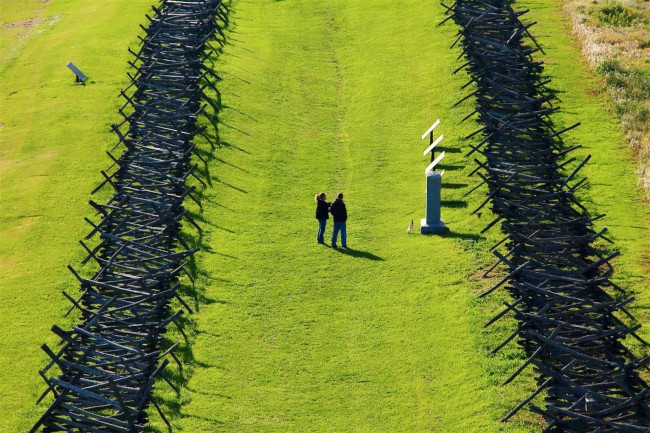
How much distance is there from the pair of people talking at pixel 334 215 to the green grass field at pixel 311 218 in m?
0.46

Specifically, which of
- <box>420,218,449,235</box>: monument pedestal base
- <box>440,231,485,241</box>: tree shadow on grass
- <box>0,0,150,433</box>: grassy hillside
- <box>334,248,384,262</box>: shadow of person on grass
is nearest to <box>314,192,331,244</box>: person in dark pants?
<box>334,248,384,262</box>: shadow of person on grass

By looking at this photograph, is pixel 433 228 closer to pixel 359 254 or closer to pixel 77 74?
pixel 359 254

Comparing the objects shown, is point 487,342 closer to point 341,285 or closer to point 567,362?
point 567,362

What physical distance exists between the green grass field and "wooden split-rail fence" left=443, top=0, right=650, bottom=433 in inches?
35.3

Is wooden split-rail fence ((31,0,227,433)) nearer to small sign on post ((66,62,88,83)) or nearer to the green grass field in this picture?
the green grass field

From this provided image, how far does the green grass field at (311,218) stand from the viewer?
1069 inches

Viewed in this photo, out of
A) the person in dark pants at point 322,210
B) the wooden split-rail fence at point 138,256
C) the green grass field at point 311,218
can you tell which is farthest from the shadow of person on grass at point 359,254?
the wooden split-rail fence at point 138,256

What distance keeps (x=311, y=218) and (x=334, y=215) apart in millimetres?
2882

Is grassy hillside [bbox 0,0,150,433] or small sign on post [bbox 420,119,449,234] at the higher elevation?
small sign on post [bbox 420,119,449,234]

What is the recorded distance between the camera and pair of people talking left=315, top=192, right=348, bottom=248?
112ft

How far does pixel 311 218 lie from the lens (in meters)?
37.0

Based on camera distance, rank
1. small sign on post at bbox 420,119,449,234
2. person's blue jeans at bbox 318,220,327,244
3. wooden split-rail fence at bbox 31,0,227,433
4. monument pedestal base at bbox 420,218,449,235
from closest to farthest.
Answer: wooden split-rail fence at bbox 31,0,227,433
person's blue jeans at bbox 318,220,327,244
small sign on post at bbox 420,119,449,234
monument pedestal base at bbox 420,218,449,235

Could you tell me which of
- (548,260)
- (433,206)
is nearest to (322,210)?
(433,206)

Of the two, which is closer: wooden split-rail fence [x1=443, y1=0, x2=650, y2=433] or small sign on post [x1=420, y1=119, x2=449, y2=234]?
wooden split-rail fence [x1=443, y1=0, x2=650, y2=433]
